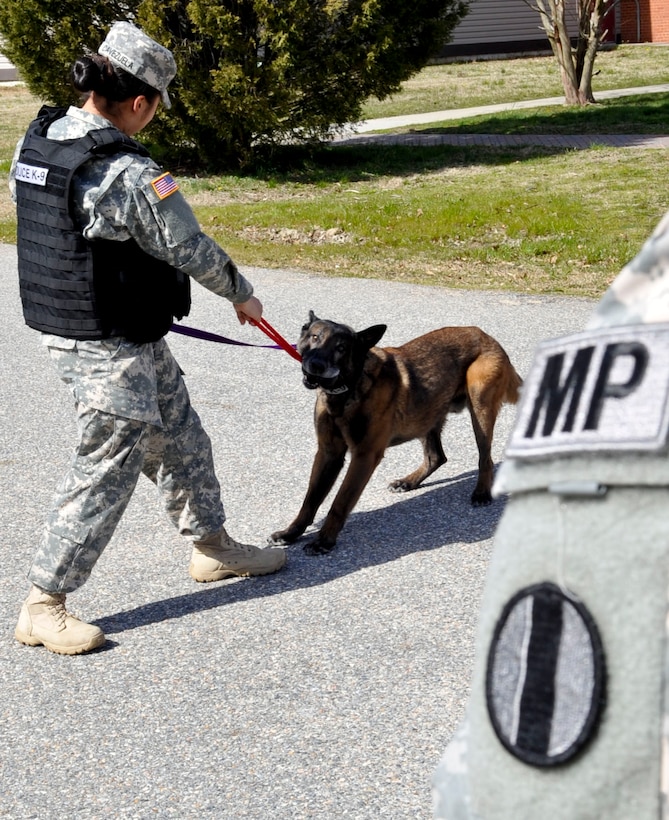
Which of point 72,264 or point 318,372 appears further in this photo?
point 318,372

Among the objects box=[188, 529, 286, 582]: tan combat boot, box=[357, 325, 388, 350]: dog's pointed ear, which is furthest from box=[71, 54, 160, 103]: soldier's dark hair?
box=[188, 529, 286, 582]: tan combat boot

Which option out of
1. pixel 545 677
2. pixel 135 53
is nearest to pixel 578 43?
pixel 135 53

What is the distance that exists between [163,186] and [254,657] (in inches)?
66.1

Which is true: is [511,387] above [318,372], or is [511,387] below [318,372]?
below

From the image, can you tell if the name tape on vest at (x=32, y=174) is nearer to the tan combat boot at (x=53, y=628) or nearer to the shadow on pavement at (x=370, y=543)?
the tan combat boot at (x=53, y=628)

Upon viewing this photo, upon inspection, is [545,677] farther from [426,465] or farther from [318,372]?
[426,465]

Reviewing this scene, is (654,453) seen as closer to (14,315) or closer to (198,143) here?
(14,315)

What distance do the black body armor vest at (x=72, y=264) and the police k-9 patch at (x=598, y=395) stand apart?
274 centimetres

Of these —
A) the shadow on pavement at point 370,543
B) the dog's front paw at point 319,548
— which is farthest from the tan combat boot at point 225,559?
the dog's front paw at point 319,548

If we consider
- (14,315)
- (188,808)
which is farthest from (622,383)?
(14,315)

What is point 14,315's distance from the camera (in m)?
10.0

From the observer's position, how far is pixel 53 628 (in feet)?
13.4

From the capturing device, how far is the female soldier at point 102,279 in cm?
375

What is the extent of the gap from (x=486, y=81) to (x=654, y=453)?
2787cm
